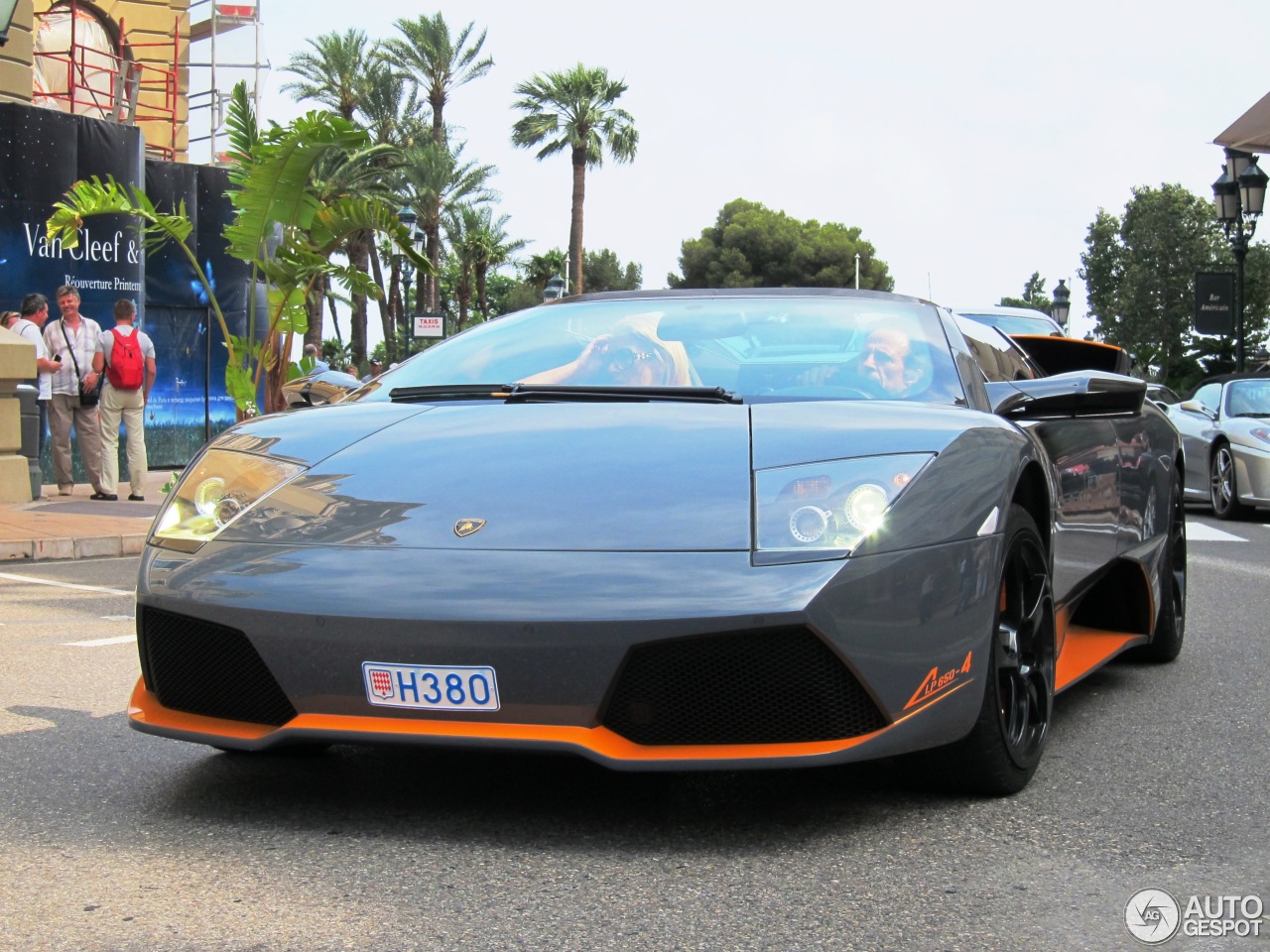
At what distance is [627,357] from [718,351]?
0.80 feet

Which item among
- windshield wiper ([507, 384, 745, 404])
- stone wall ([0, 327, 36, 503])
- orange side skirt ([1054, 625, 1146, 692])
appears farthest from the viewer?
stone wall ([0, 327, 36, 503])

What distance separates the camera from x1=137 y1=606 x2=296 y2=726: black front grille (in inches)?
127

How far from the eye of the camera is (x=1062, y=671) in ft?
14.4

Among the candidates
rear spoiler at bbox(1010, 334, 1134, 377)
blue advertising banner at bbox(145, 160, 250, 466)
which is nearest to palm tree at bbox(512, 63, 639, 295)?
blue advertising banner at bbox(145, 160, 250, 466)

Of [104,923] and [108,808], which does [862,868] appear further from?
[108,808]

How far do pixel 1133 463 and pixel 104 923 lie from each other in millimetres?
3558

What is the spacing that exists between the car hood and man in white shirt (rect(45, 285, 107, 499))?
12157mm

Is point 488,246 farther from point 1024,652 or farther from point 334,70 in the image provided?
point 1024,652

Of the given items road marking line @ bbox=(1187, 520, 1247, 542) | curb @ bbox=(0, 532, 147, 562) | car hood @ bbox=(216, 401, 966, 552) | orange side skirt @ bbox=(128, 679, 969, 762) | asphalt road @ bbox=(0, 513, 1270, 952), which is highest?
car hood @ bbox=(216, 401, 966, 552)

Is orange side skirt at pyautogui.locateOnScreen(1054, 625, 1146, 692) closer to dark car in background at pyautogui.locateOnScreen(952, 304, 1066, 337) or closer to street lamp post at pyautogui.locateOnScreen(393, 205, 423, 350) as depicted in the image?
dark car in background at pyautogui.locateOnScreen(952, 304, 1066, 337)

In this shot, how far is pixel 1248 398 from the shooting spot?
14625mm

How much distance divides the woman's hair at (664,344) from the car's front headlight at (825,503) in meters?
0.80

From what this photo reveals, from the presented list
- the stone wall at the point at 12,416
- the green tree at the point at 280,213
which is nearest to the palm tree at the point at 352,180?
the green tree at the point at 280,213

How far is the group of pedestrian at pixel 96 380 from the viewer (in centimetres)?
1498
